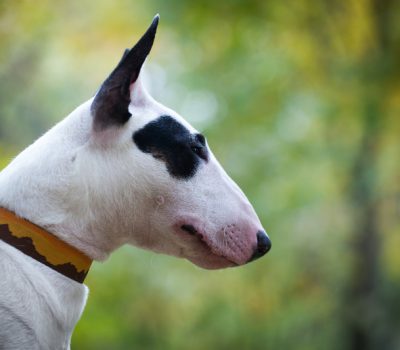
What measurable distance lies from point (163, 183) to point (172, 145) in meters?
0.12

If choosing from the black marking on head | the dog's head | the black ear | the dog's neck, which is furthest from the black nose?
the black ear

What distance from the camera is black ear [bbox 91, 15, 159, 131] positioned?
188 cm

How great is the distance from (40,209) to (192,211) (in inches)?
17.5

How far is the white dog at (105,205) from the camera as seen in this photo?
1.85 m

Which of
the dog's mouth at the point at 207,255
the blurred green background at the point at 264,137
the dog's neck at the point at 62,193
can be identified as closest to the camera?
the dog's neck at the point at 62,193

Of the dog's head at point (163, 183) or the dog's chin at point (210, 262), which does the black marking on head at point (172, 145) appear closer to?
the dog's head at point (163, 183)

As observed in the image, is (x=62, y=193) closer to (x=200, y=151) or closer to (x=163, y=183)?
(x=163, y=183)

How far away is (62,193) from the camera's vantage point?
193cm

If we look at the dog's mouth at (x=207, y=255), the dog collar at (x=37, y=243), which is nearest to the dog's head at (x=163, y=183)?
the dog's mouth at (x=207, y=255)

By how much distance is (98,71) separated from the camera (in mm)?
8992

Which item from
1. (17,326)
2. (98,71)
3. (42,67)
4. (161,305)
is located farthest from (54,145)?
(98,71)

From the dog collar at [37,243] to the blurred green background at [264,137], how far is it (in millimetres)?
4043

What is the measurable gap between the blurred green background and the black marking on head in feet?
13.0

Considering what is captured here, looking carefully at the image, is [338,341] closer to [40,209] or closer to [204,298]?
[204,298]
